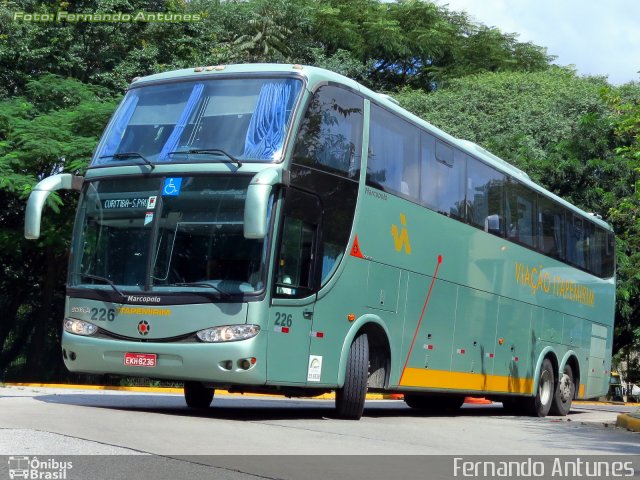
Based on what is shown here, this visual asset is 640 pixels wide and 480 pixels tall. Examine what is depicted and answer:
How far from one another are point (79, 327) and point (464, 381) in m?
6.73

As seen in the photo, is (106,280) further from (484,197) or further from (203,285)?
(484,197)

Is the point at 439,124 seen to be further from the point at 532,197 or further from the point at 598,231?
the point at 532,197

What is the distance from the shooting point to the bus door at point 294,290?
1179cm

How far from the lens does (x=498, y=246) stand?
17672 millimetres

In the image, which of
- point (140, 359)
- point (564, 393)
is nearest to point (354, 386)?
point (140, 359)

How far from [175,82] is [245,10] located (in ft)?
117

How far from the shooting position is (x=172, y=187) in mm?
11977

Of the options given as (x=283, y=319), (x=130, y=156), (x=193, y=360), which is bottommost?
(x=193, y=360)

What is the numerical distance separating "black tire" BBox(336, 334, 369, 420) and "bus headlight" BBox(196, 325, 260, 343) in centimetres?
193

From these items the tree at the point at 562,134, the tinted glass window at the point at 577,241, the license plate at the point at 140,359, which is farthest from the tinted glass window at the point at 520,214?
the license plate at the point at 140,359

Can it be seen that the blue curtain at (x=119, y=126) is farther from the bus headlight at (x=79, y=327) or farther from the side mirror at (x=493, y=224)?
the side mirror at (x=493, y=224)

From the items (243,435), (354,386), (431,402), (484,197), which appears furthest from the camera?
(431,402)

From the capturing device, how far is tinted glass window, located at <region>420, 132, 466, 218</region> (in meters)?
15.2

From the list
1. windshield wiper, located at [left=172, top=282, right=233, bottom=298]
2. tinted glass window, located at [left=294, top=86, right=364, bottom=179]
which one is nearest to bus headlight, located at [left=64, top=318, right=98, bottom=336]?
windshield wiper, located at [left=172, top=282, right=233, bottom=298]
